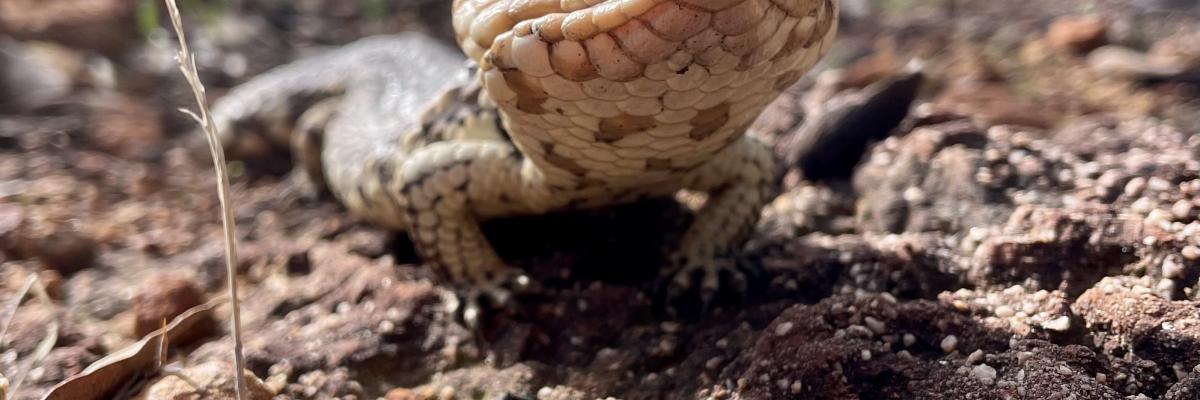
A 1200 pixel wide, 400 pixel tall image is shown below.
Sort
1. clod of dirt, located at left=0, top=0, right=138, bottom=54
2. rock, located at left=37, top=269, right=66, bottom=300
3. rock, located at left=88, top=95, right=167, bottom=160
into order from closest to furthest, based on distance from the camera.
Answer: rock, located at left=37, top=269, right=66, bottom=300
rock, located at left=88, top=95, right=167, bottom=160
clod of dirt, located at left=0, top=0, right=138, bottom=54

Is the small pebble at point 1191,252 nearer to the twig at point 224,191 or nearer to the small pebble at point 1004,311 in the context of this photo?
the small pebble at point 1004,311

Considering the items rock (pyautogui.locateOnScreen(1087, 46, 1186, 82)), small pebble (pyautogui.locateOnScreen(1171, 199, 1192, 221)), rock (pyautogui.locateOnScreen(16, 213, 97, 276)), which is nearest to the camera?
small pebble (pyautogui.locateOnScreen(1171, 199, 1192, 221))

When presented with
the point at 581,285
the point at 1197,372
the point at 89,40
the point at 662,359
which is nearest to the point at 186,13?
the point at 89,40

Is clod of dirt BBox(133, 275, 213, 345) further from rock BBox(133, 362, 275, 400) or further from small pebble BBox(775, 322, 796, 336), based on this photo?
small pebble BBox(775, 322, 796, 336)

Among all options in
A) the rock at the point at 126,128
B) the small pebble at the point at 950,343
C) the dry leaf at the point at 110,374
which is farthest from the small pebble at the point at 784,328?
the rock at the point at 126,128

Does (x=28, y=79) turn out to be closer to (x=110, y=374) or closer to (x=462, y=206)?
(x=462, y=206)

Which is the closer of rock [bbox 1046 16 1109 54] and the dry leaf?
the dry leaf

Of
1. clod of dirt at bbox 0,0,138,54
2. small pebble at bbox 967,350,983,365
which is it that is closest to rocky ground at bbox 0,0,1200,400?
small pebble at bbox 967,350,983,365
